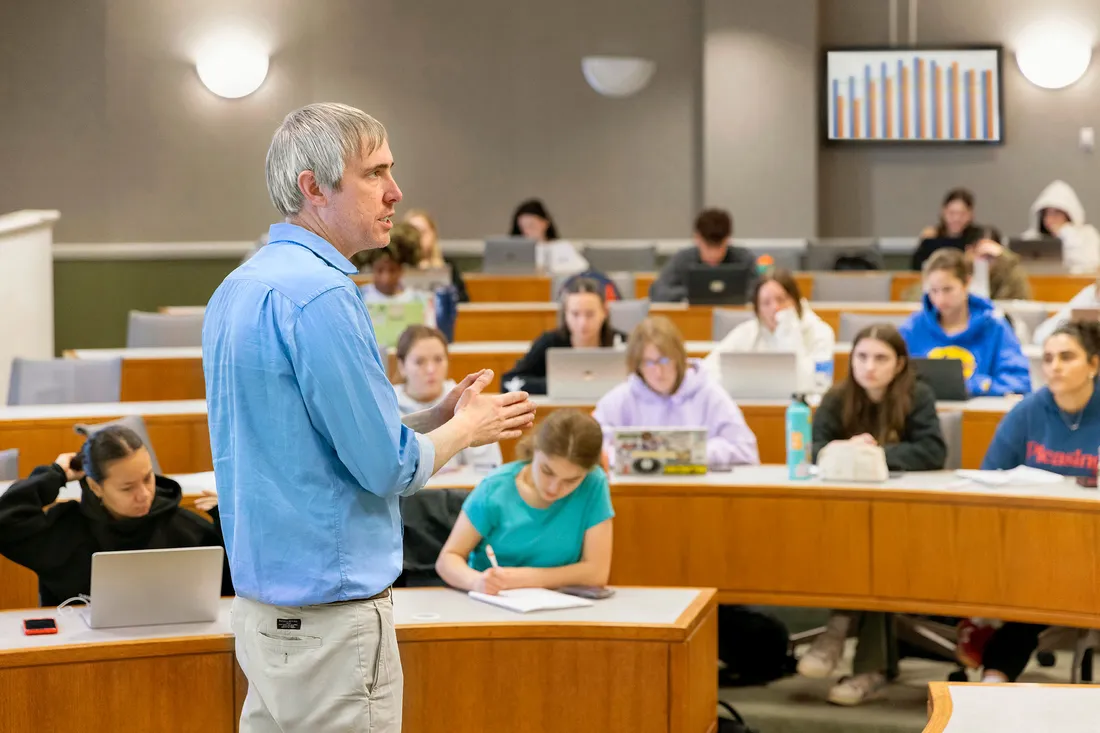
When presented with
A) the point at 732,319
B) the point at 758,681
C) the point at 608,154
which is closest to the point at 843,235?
the point at 608,154

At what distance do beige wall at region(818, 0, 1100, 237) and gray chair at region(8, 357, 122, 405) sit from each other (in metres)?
7.76

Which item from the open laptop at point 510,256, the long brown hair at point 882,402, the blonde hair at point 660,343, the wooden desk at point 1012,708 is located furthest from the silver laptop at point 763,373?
the open laptop at point 510,256

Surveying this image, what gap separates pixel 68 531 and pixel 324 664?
172 centimetres

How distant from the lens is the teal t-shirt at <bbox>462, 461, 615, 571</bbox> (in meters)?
3.72

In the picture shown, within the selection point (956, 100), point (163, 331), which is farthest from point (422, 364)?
point (956, 100)

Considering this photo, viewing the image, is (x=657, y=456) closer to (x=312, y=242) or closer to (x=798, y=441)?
(x=798, y=441)

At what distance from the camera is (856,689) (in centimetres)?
454

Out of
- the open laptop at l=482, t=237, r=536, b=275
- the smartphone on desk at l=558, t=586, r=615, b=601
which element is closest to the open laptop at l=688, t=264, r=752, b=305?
the open laptop at l=482, t=237, r=536, b=275

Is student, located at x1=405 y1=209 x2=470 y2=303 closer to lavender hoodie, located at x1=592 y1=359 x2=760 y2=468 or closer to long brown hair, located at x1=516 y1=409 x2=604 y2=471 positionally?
lavender hoodie, located at x1=592 y1=359 x2=760 y2=468

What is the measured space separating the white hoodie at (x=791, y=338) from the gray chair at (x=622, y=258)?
17.3ft

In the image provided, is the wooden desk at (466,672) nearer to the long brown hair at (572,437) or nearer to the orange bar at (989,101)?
the long brown hair at (572,437)

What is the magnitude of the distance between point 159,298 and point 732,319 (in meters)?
6.40

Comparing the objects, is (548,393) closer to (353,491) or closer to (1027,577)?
(1027,577)

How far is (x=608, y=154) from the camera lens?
40.8 ft
